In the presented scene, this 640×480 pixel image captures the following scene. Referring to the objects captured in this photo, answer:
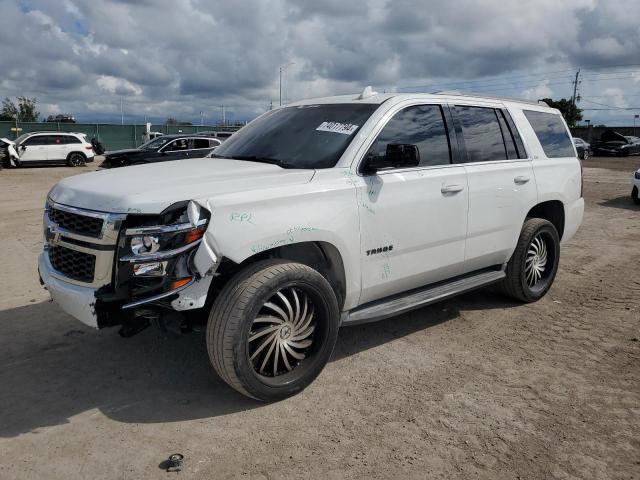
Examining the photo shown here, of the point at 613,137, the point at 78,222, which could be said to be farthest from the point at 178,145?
the point at 613,137

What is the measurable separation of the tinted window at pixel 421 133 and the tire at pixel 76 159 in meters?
24.8

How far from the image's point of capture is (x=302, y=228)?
11.1ft

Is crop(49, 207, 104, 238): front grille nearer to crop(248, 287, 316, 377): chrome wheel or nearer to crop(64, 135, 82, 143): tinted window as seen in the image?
crop(248, 287, 316, 377): chrome wheel

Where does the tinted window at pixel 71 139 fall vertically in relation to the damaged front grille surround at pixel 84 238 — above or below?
above

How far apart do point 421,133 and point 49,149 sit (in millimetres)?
24672

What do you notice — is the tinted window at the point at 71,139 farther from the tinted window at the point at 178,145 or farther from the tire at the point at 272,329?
the tire at the point at 272,329

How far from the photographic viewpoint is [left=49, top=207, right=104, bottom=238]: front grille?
3.17m

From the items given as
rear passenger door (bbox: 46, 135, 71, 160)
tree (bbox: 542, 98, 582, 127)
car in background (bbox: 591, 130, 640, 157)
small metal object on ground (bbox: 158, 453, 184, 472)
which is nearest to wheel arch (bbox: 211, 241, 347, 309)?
small metal object on ground (bbox: 158, 453, 184, 472)

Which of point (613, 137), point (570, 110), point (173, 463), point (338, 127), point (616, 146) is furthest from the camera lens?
point (570, 110)

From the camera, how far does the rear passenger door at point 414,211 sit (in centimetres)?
382

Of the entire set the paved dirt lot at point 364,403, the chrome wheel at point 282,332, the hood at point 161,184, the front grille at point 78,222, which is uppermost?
the hood at point 161,184

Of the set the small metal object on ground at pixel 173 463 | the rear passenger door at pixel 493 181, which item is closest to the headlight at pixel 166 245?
the small metal object on ground at pixel 173 463

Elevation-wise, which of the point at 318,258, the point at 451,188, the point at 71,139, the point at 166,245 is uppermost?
the point at 71,139

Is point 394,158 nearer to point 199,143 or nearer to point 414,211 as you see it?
point 414,211
